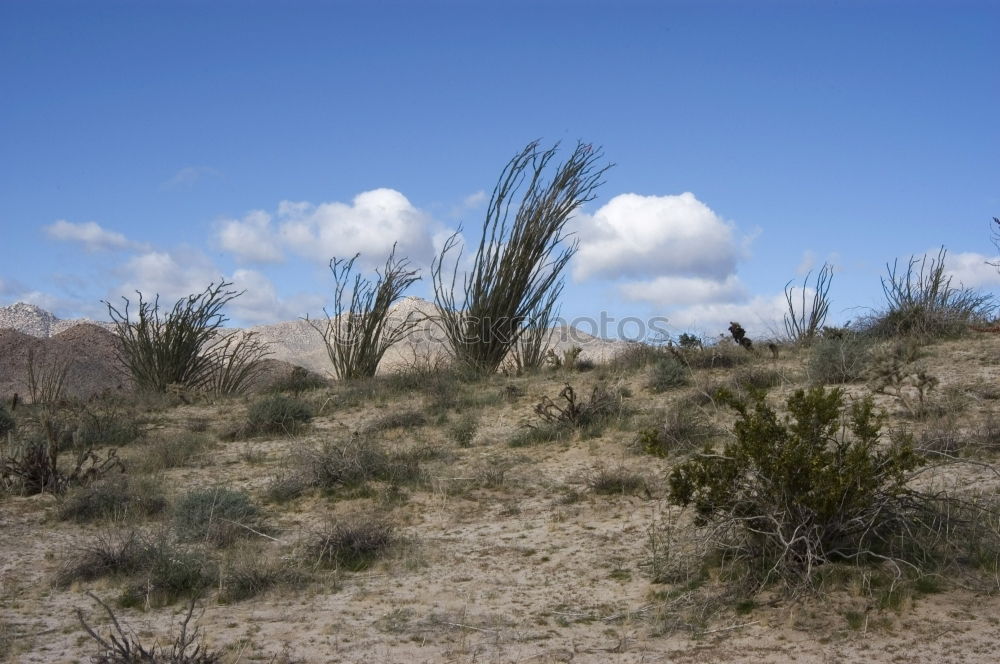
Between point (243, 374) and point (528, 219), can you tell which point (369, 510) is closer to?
point (528, 219)

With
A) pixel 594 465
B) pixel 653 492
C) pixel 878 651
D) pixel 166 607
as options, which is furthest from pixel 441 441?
pixel 878 651

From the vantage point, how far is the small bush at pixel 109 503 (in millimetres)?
6398

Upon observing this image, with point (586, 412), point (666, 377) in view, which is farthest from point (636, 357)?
point (586, 412)

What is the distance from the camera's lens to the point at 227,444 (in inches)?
345

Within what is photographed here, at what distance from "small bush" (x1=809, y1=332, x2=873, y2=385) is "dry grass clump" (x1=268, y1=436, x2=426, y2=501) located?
4221mm

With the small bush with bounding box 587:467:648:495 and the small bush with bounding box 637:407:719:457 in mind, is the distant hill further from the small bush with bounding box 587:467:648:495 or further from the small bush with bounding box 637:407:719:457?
the small bush with bounding box 587:467:648:495

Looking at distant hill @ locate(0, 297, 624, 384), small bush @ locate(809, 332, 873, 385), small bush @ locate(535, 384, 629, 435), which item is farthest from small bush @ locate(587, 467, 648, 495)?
distant hill @ locate(0, 297, 624, 384)

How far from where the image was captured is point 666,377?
9328mm

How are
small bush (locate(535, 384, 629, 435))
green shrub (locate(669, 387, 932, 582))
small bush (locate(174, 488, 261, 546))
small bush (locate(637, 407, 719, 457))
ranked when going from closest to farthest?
green shrub (locate(669, 387, 932, 582))
small bush (locate(174, 488, 261, 546))
small bush (locate(637, 407, 719, 457))
small bush (locate(535, 384, 629, 435))

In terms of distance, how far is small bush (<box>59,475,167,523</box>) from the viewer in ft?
21.0

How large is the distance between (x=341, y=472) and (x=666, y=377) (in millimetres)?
3847

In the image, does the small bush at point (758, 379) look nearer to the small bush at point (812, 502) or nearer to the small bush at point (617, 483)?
the small bush at point (617, 483)

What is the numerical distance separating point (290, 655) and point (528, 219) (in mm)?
9407

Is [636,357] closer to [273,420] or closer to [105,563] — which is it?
[273,420]
